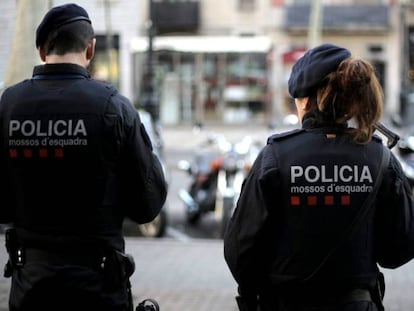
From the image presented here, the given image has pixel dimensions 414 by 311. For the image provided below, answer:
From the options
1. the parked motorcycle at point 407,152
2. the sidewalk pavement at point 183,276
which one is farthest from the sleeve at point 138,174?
the parked motorcycle at point 407,152

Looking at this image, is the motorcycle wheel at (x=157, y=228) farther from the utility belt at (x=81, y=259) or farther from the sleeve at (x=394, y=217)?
the sleeve at (x=394, y=217)

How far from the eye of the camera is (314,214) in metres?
2.85

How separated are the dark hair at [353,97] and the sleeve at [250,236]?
0.29m

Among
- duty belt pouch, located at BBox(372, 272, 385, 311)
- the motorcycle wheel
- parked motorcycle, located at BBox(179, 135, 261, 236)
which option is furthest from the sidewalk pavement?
duty belt pouch, located at BBox(372, 272, 385, 311)

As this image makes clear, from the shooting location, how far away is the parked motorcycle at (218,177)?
33.4 ft

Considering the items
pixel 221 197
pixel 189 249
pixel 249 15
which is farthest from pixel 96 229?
pixel 249 15

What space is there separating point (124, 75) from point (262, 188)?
1158 inches

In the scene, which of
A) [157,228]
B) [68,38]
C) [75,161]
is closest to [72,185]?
[75,161]

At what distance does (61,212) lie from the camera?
10.1 feet

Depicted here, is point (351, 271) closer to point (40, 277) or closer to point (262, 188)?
point (262, 188)

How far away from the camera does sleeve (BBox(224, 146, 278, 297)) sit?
111 inches

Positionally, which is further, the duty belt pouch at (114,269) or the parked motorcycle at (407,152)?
the parked motorcycle at (407,152)

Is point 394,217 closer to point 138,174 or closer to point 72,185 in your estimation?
point 138,174

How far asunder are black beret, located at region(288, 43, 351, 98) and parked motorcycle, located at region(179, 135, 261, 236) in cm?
691
